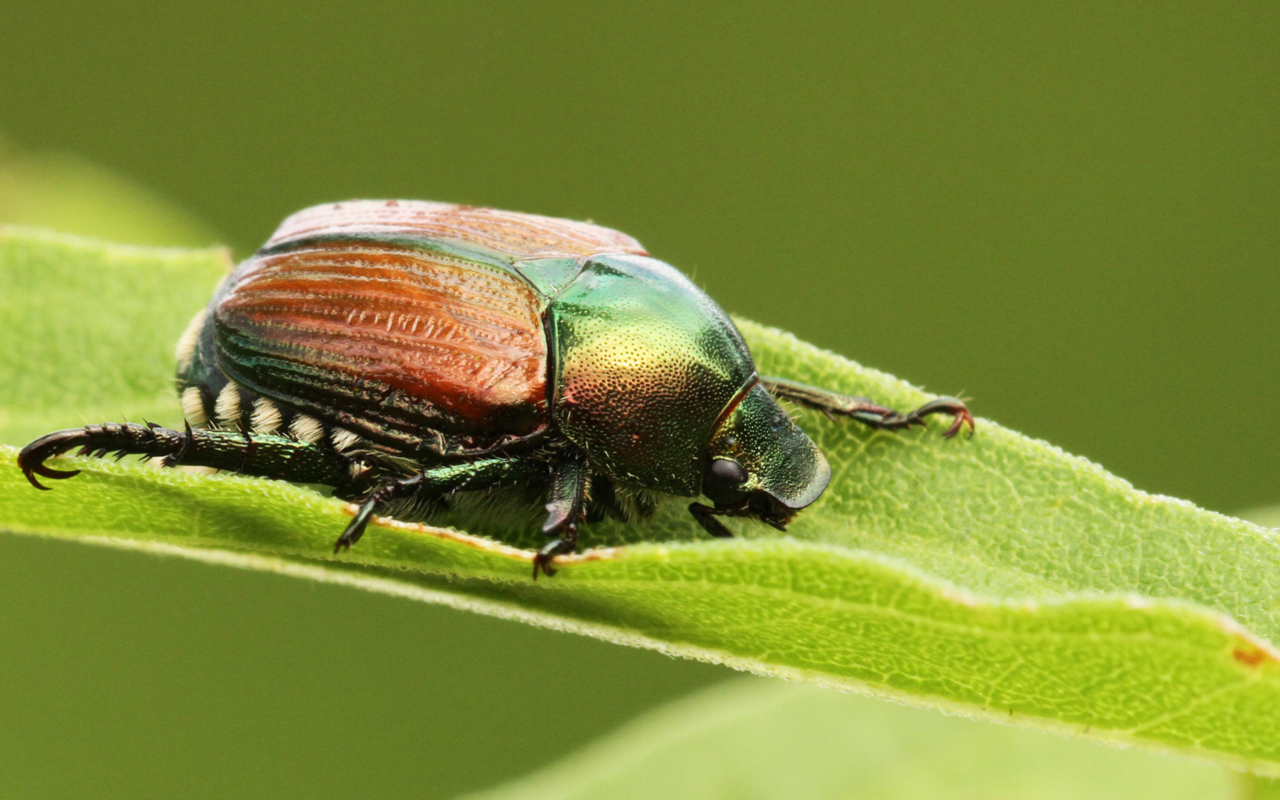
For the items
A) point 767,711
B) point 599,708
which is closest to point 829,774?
point 767,711

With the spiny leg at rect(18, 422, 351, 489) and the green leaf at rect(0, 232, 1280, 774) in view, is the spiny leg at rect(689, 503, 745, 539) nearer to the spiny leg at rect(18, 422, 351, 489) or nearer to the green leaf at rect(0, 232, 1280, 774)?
the green leaf at rect(0, 232, 1280, 774)

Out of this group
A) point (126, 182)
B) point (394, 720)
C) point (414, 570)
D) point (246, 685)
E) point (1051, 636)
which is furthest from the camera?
point (394, 720)

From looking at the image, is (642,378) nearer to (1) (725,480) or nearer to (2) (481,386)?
(1) (725,480)

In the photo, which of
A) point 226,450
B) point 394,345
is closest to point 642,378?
point 394,345

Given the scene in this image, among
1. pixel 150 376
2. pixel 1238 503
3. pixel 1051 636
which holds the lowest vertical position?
pixel 1238 503

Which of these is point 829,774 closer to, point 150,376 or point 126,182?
point 150,376

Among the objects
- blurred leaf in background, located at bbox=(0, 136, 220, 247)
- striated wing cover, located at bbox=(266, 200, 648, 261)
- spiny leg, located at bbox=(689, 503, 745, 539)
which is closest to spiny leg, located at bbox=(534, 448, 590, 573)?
spiny leg, located at bbox=(689, 503, 745, 539)
